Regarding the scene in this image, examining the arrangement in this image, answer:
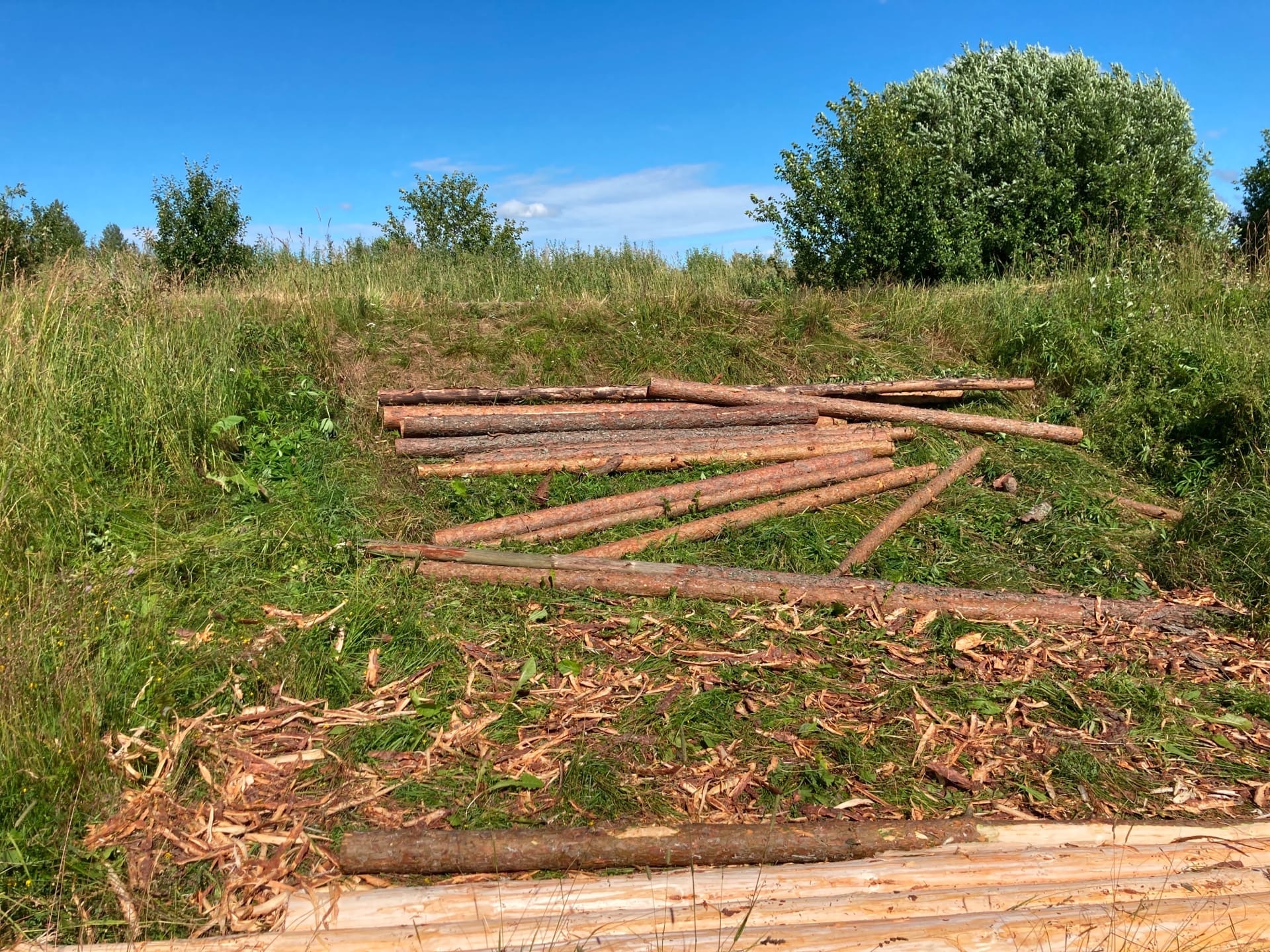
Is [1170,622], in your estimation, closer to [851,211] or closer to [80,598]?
[80,598]

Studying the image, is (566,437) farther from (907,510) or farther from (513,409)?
(907,510)

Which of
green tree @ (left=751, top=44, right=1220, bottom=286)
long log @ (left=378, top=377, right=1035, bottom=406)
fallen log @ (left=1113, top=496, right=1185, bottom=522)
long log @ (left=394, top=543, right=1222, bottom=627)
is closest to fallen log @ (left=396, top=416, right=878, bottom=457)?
long log @ (left=378, top=377, right=1035, bottom=406)

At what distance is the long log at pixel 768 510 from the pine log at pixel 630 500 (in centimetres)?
24

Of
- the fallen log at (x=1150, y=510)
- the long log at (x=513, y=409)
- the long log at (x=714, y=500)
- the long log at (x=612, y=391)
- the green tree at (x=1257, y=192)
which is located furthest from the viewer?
the green tree at (x=1257, y=192)

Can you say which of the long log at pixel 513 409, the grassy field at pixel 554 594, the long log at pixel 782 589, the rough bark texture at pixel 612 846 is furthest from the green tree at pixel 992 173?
the rough bark texture at pixel 612 846

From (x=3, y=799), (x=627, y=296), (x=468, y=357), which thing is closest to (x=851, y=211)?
(x=627, y=296)

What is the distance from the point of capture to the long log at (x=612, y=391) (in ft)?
25.7

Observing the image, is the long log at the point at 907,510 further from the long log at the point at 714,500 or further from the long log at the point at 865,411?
the long log at the point at 865,411

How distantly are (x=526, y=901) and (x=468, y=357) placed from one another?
6.97 m

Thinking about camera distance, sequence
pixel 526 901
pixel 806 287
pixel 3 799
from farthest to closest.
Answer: pixel 806 287 → pixel 3 799 → pixel 526 901

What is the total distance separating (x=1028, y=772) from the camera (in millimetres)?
4055

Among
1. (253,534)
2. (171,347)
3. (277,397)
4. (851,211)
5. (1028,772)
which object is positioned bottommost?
(1028,772)

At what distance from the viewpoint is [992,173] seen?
15.0m

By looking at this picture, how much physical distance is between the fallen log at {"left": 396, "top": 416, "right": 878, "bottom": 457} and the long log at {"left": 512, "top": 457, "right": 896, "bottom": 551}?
725 millimetres
